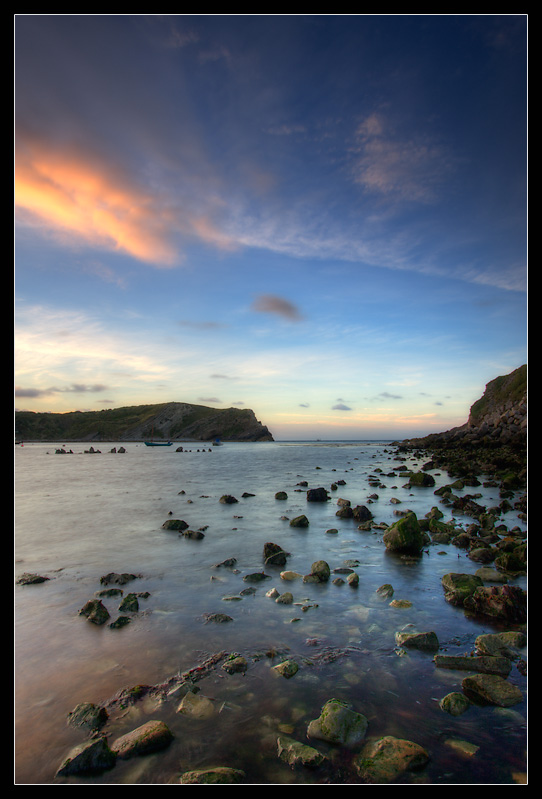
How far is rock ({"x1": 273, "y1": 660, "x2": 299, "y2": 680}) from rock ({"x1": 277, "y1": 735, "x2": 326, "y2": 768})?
146cm

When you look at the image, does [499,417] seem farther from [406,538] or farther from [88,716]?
[88,716]

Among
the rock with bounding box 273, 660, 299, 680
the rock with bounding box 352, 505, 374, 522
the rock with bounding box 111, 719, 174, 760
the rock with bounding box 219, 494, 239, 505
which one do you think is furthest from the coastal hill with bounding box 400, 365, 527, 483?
the rock with bounding box 111, 719, 174, 760

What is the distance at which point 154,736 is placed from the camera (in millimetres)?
4672

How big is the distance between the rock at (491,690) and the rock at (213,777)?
3566 mm

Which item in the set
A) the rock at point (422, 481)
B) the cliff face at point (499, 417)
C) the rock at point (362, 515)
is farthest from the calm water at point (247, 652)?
the cliff face at point (499, 417)

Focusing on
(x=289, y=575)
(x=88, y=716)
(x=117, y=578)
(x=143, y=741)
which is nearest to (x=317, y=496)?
(x=289, y=575)

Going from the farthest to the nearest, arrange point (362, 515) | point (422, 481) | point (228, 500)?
1. point (422, 481)
2. point (228, 500)
3. point (362, 515)

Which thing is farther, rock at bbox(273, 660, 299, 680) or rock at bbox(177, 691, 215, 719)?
rock at bbox(273, 660, 299, 680)

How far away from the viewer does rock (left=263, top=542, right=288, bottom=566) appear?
11.9 meters

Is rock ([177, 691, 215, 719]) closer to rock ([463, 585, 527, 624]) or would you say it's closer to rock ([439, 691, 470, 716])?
rock ([439, 691, 470, 716])

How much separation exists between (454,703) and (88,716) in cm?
497

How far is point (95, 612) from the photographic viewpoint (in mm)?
8219

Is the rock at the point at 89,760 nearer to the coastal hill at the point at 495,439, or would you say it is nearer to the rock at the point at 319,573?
the rock at the point at 319,573
